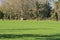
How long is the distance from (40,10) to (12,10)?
8526 millimetres

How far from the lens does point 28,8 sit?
63500 mm

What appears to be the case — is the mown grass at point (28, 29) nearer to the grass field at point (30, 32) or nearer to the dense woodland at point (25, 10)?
the grass field at point (30, 32)

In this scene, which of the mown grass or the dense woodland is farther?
the dense woodland

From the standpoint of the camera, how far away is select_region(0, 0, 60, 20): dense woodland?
6141 cm

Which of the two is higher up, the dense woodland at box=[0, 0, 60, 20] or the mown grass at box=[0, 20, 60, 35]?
the mown grass at box=[0, 20, 60, 35]

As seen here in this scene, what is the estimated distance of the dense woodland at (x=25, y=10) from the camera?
201 ft

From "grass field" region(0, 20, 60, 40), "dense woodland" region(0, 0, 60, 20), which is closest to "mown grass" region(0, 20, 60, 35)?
"grass field" region(0, 20, 60, 40)

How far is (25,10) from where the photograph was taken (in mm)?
63469

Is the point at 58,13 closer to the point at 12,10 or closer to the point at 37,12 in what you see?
the point at 37,12

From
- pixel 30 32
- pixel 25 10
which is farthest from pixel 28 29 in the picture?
pixel 25 10

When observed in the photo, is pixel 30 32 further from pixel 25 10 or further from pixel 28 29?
pixel 25 10

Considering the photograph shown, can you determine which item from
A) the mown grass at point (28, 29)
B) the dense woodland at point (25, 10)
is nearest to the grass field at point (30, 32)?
the mown grass at point (28, 29)

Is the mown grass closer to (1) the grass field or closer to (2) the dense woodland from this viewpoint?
(1) the grass field

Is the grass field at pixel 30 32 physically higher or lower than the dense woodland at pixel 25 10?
higher
